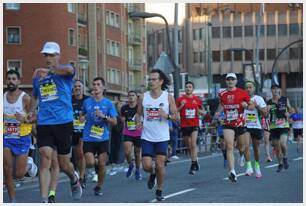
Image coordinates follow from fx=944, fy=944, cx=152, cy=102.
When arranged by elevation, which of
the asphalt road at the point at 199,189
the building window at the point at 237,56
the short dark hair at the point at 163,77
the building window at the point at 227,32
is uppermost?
the building window at the point at 227,32

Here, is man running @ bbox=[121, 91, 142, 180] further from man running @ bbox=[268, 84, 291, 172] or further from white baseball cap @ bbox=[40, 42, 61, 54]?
white baseball cap @ bbox=[40, 42, 61, 54]

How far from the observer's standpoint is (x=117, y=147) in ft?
73.3


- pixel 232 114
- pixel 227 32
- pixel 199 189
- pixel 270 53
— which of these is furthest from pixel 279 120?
pixel 227 32

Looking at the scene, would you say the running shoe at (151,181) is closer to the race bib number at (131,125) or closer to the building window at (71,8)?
the race bib number at (131,125)

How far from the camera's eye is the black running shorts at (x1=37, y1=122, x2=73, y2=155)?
36.9 ft

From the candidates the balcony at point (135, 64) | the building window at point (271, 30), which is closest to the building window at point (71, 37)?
the balcony at point (135, 64)

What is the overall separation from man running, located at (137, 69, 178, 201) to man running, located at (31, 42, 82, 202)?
1.59 metres

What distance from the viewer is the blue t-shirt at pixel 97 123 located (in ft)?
46.2

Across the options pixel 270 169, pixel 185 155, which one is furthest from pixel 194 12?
pixel 270 169

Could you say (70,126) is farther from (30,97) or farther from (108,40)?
(108,40)

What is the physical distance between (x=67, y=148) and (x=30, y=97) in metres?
0.98

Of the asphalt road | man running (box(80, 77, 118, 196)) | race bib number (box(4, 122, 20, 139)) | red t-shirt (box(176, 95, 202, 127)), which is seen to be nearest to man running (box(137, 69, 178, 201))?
the asphalt road

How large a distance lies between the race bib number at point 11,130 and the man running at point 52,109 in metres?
0.76

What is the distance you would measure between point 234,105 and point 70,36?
4824 cm
